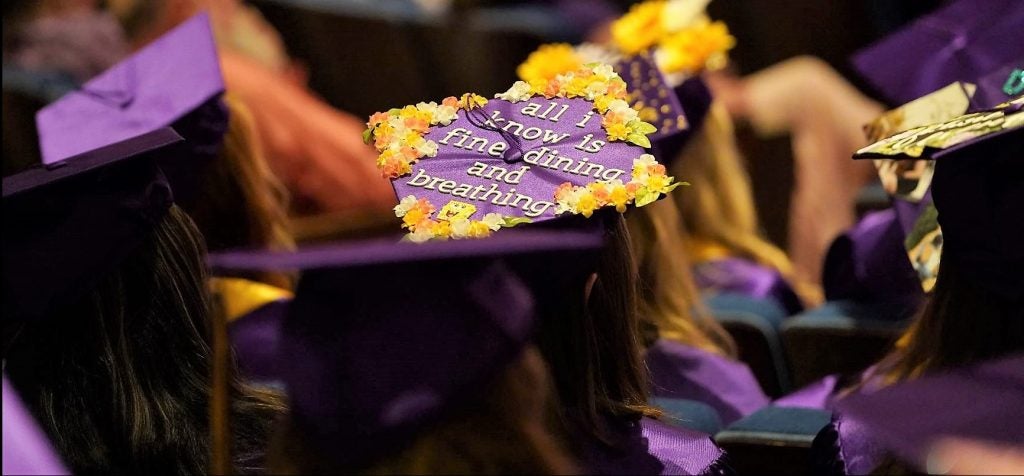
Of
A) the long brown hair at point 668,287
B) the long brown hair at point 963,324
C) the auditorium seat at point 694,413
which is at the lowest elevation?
the auditorium seat at point 694,413

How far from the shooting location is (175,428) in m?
1.57

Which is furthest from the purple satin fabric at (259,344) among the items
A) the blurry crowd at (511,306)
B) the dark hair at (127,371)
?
the dark hair at (127,371)

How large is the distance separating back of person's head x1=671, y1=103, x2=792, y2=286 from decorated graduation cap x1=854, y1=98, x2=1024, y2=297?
1234 millimetres

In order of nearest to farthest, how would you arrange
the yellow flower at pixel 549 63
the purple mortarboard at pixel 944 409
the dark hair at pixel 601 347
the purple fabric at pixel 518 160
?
the purple mortarboard at pixel 944 409
the dark hair at pixel 601 347
the purple fabric at pixel 518 160
the yellow flower at pixel 549 63

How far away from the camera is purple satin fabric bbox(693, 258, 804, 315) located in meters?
2.80

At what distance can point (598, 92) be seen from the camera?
1.69m

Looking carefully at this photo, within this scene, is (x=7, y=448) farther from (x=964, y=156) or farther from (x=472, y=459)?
(x=964, y=156)

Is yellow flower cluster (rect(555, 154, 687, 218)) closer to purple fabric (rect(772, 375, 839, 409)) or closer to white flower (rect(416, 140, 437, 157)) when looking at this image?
white flower (rect(416, 140, 437, 157))

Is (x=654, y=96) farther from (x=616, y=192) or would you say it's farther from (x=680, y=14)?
(x=616, y=192)

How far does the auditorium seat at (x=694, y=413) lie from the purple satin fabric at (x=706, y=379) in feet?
0.39

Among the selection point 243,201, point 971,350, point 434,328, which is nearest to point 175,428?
point 434,328

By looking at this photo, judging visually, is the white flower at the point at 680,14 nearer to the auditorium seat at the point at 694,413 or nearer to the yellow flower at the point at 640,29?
the yellow flower at the point at 640,29

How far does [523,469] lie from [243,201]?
3.61 ft

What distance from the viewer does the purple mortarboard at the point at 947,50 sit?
7.07ft
